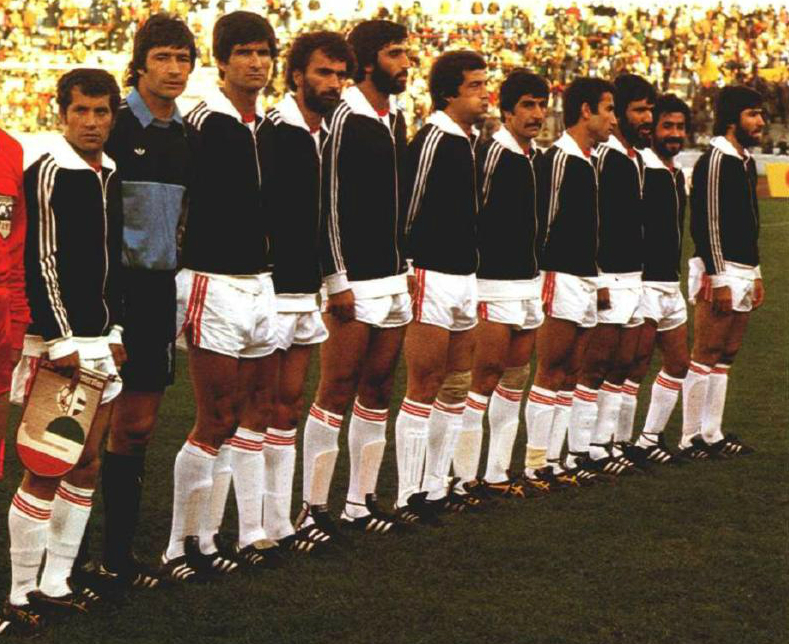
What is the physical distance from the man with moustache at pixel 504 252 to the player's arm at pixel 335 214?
3.41 ft

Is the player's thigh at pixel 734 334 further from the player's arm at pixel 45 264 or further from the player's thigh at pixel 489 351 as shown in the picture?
the player's arm at pixel 45 264

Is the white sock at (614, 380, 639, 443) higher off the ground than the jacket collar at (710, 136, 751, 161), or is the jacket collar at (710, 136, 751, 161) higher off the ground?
the jacket collar at (710, 136, 751, 161)

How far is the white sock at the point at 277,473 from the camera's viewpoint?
Answer: 5633mm

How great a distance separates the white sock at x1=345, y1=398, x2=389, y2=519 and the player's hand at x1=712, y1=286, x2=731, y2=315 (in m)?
2.54

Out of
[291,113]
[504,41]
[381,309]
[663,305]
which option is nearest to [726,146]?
[663,305]

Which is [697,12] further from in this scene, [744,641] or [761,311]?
[744,641]

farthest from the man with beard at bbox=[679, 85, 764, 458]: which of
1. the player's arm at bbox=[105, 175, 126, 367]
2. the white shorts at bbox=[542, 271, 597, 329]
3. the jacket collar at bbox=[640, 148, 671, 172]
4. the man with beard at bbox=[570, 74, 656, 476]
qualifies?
the player's arm at bbox=[105, 175, 126, 367]

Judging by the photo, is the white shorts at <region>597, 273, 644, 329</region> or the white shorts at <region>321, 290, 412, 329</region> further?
the white shorts at <region>597, 273, 644, 329</region>

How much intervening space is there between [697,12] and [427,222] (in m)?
32.3

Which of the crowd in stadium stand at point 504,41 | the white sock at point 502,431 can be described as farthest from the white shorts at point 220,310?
the crowd in stadium stand at point 504,41

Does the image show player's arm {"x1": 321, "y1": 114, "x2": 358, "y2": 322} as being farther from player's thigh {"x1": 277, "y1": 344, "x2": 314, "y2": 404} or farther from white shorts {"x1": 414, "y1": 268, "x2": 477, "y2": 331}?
white shorts {"x1": 414, "y1": 268, "x2": 477, "y2": 331}

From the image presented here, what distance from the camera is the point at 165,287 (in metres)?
4.91

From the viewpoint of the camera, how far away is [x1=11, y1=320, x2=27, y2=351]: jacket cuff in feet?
14.1

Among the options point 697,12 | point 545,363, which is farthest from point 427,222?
point 697,12
